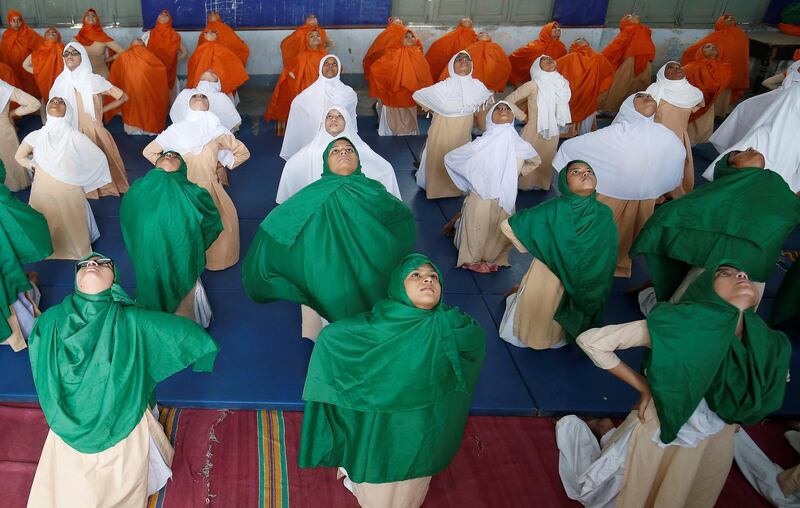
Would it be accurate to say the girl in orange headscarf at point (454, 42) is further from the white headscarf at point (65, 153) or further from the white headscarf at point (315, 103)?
the white headscarf at point (65, 153)

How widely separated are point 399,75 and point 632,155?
3.57m

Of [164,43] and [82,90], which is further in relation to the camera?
[164,43]

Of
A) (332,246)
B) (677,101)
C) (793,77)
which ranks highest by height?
(793,77)

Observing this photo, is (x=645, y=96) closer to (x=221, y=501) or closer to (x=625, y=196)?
→ (x=625, y=196)

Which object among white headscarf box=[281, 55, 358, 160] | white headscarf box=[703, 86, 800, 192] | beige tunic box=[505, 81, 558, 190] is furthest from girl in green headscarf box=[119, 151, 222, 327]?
white headscarf box=[703, 86, 800, 192]

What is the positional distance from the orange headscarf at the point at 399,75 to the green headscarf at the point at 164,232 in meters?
4.25

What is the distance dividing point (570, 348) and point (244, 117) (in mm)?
6115

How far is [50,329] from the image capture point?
2.92 meters

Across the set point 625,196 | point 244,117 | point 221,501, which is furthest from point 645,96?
point 244,117

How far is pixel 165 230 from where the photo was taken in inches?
166

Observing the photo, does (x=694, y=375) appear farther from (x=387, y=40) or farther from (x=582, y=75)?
(x=387, y=40)

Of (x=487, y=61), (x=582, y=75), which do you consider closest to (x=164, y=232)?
(x=487, y=61)

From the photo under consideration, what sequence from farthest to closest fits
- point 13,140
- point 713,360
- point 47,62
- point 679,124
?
1. point 47,62
2. point 13,140
3. point 679,124
4. point 713,360

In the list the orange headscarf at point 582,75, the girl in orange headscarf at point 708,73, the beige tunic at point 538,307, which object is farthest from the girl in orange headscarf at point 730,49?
the beige tunic at point 538,307
